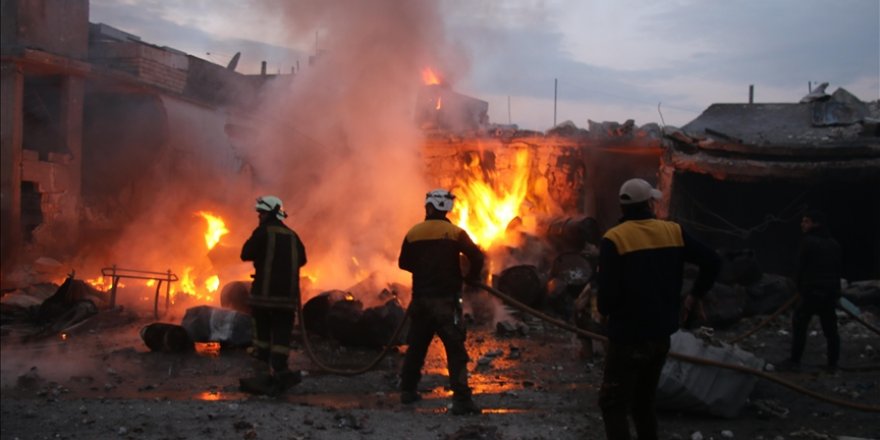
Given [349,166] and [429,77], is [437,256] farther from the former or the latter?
[429,77]

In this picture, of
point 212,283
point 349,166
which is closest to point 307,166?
point 349,166

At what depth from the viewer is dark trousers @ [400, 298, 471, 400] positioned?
595 centimetres

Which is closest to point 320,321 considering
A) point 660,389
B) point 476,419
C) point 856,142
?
point 476,419

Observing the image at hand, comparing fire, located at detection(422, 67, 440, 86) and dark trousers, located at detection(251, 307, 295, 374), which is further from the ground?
fire, located at detection(422, 67, 440, 86)

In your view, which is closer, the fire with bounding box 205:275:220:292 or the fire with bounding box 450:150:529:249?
the fire with bounding box 205:275:220:292

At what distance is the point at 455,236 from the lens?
6.23 metres

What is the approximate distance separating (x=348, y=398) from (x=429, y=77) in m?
9.01

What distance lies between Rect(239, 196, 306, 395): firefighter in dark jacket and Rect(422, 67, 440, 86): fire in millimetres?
7846

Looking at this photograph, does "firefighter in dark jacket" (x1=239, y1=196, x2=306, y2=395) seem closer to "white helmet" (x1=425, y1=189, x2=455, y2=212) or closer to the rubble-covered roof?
"white helmet" (x1=425, y1=189, x2=455, y2=212)

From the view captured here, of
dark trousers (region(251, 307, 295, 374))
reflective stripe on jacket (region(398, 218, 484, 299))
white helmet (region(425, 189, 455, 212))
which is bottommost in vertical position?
dark trousers (region(251, 307, 295, 374))

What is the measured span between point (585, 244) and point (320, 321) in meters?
5.14

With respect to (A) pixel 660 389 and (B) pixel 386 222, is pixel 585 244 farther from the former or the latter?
(A) pixel 660 389

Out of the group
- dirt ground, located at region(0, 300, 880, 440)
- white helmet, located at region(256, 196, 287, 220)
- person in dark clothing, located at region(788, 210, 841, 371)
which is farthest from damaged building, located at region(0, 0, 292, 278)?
person in dark clothing, located at region(788, 210, 841, 371)

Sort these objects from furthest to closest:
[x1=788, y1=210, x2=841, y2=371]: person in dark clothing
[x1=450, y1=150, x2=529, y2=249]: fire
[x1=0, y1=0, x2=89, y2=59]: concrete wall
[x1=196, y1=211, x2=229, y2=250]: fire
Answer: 1. [x1=450, y1=150, x2=529, y2=249]: fire
2. [x1=196, y1=211, x2=229, y2=250]: fire
3. [x1=0, y1=0, x2=89, y2=59]: concrete wall
4. [x1=788, y1=210, x2=841, y2=371]: person in dark clothing
